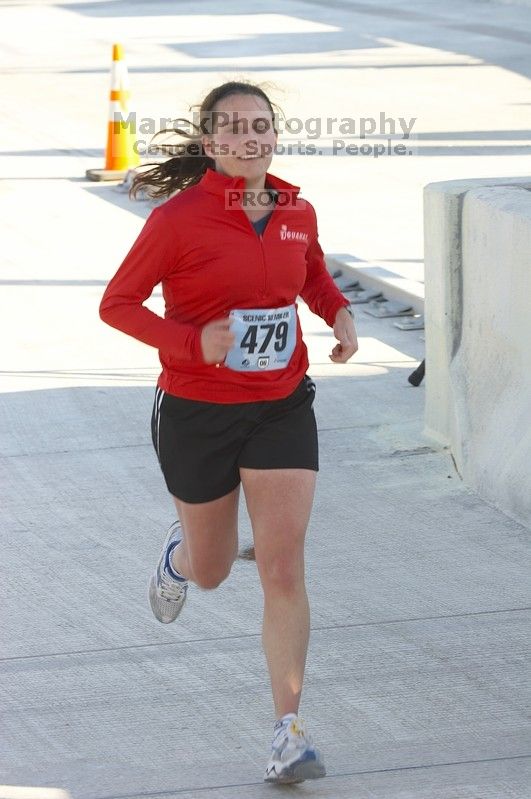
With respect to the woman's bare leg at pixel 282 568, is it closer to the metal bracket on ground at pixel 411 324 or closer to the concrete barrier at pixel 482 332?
the concrete barrier at pixel 482 332

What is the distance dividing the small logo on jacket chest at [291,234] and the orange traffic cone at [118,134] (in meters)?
9.50

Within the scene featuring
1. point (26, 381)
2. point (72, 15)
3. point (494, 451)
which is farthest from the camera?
point (72, 15)

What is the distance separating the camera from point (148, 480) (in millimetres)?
6363

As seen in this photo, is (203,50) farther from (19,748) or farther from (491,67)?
(19,748)

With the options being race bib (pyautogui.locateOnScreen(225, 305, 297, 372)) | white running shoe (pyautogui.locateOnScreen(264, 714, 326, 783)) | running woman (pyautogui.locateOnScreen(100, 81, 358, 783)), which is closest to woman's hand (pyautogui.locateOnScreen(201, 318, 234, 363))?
running woman (pyautogui.locateOnScreen(100, 81, 358, 783))

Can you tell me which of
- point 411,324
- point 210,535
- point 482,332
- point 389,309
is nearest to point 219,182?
point 210,535

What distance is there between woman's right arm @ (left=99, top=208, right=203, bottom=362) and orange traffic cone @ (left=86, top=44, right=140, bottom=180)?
959 centimetres

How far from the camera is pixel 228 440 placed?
3994mm

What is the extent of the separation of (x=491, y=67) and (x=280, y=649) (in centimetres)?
1781

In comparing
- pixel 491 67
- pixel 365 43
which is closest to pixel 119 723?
pixel 491 67

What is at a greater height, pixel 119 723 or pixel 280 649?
pixel 280 649

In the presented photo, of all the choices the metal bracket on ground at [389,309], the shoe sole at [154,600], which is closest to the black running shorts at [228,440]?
the shoe sole at [154,600]

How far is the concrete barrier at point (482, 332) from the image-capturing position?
19.1ft

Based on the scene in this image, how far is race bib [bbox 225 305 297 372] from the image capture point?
393cm
